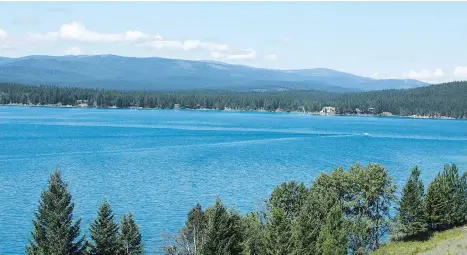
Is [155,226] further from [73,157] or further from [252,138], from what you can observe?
[252,138]

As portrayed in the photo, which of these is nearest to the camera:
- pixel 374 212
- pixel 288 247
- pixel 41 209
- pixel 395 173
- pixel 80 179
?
pixel 288 247

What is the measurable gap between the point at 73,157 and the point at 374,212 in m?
56.2

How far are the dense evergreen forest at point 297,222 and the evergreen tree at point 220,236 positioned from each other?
0.18 feet

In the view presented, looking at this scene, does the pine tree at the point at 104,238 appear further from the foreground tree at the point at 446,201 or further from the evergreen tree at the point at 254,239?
the foreground tree at the point at 446,201

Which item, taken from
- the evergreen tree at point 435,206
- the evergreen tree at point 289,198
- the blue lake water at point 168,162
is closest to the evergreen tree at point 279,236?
the evergreen tree at point 289,198

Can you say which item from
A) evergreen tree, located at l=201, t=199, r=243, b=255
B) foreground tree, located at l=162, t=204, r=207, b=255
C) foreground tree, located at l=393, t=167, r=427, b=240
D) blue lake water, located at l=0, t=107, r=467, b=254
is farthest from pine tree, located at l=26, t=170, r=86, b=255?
foreground tree, located at l=393, t=167, r=427, b=240

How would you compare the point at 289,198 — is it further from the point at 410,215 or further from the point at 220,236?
the point at 220,236

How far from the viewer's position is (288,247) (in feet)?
105

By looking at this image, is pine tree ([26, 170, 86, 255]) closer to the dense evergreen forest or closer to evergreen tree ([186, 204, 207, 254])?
the dense evergreen forest

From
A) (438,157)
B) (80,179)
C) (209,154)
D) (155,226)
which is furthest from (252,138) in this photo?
(155,226)

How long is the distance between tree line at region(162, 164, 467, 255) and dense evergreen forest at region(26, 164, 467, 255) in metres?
0.06

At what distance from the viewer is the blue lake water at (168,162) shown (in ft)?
186

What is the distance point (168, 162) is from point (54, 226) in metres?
54.8

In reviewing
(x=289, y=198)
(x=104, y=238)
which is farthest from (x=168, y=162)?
(x=104, y=238)
